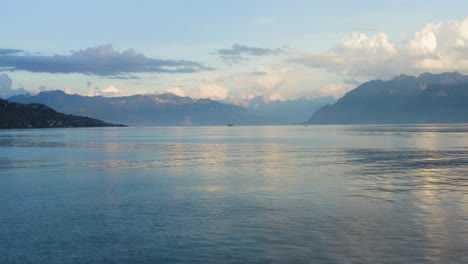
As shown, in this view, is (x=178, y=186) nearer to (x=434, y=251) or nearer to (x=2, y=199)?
(x=2, y=199)

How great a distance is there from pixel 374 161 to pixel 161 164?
3883 cm

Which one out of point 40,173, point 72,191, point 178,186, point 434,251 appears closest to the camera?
point 434,251

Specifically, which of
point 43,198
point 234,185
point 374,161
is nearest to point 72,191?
point 43,198

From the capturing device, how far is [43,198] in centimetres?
4653

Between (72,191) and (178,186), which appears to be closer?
(72,191)

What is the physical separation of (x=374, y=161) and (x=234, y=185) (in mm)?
39148

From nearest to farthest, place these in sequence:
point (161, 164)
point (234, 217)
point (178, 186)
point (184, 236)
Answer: point (184, 236)
point (234, 217)
point (178, 186)
point (161, 164)

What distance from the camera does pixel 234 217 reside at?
37.0 m

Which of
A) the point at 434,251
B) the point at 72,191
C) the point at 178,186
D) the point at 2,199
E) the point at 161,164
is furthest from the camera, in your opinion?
the point at 161,164

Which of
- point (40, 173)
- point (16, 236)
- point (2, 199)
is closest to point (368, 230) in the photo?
point (16, 236)

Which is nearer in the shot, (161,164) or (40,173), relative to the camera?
(40,173)

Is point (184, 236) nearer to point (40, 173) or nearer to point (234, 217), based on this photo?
point (234, 217)

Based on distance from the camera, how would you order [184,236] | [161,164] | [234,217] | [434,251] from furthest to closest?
1. [161,164]
2. [234,217]
3. [184,236]
4. [434,251]

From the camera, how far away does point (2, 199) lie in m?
45.8
